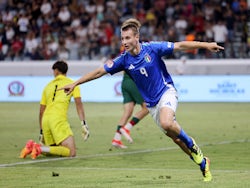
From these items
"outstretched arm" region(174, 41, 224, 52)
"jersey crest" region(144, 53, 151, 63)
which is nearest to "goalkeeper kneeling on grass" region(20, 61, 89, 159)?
"jersey crest" region(144, 53, 151, 63)

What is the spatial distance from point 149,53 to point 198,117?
1259cm

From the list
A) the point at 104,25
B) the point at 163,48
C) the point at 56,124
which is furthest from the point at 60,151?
the point at 104,25

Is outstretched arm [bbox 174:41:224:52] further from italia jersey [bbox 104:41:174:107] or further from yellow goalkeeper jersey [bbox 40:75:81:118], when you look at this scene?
yellow goalkeeper jersey [bbox 40:75:81:118]

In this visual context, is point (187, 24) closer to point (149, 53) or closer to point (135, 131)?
point (135, 131)

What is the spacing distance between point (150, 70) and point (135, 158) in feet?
11.4

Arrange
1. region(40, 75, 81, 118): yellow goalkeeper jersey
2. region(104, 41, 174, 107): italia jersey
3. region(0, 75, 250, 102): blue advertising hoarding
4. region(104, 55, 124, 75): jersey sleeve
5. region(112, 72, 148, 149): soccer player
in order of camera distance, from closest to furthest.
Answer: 1. region(104, 41, 174, 107): italia jersey
2. region(104, 55, 124, 75): jersey sleeve
3. region(40, 75, 81, 118): yellow goalkeeper jersey
4. region(112, 72, 148, 149): soccer player
5. region(0, 75, 250, 102): blue advertising hoarding

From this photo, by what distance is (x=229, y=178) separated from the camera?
11164mm

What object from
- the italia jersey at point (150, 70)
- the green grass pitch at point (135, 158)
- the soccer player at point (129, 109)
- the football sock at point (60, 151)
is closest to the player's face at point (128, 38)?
the italia jersey at point (150, 70)

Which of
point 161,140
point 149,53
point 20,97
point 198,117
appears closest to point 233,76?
point 198,117

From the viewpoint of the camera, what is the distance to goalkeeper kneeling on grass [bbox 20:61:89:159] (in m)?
14.3

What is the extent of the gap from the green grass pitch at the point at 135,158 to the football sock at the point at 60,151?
0.15 meters

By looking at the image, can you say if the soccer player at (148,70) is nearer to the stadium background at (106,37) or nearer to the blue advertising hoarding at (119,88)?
the blue advertising hoarding at (119,88)

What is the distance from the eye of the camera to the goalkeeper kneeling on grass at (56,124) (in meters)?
14.3

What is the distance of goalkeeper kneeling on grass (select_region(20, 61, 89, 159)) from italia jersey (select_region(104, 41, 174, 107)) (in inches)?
117
